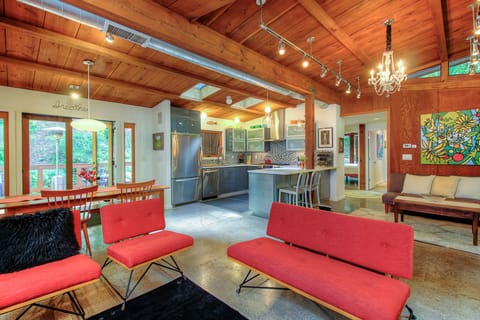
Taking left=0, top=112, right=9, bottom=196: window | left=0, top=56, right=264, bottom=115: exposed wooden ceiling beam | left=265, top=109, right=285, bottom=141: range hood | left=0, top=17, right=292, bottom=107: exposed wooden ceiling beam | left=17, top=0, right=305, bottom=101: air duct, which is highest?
left=0, top=17, right=292, bottom=107: exposed wooden ceiling beam

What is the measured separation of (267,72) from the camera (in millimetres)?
4121

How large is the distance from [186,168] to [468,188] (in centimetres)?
594

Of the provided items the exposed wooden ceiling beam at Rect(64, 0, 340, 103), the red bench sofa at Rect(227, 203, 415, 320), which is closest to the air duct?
the exposed wooden ceiling beam at Rect(64, 0, 340, 103)

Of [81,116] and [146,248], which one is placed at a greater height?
[81,116]

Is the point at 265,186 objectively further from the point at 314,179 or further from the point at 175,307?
the point at 175,307

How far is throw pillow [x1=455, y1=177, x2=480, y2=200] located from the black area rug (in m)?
4.96

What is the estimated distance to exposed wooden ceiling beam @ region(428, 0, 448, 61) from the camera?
3.15 m

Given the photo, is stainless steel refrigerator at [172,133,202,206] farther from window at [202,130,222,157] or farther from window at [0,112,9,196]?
window at [0,112,9,196]

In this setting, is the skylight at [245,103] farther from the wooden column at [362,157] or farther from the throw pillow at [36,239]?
the throw pillow at [36,239]

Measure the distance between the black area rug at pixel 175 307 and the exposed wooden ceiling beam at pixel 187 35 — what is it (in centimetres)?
266

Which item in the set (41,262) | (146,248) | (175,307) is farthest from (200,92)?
(175,307)

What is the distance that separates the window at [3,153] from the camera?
4.08m

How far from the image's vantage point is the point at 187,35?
2.83 meters

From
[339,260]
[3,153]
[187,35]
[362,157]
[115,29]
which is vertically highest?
[187,35]
